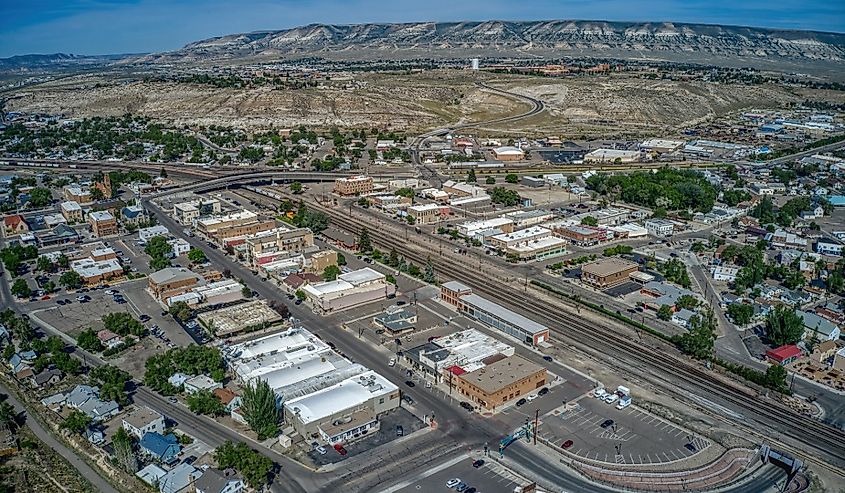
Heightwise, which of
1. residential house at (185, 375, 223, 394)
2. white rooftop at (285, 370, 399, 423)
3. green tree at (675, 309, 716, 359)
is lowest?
green tree at (675, 309, 716, 359)

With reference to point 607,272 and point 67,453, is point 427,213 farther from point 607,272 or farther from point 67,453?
point 67,453

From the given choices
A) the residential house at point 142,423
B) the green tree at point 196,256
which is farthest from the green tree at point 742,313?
the green tree at point 196,256

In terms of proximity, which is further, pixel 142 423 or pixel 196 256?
pixel 196 256

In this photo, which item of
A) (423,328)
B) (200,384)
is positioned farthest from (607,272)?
(200,384)

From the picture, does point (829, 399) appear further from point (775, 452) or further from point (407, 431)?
point (407, 431)

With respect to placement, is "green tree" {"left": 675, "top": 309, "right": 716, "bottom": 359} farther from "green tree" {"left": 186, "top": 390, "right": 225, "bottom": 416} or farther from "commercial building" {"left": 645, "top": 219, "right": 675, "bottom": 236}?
"green tree" {"left": 186, "top": 390, "right": 225, "bottom": 416}

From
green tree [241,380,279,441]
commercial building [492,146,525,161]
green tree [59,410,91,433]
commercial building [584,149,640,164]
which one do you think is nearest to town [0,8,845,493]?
green tree [59,410,91,433]
